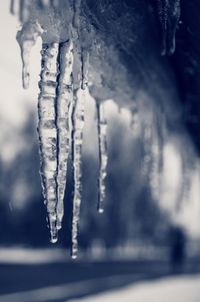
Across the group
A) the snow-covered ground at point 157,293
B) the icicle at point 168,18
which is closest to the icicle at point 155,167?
the icicle at point 168,18

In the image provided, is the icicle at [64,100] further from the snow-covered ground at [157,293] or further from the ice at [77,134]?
the snow-covered ground at [157,293]

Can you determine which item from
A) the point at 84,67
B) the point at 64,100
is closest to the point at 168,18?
the point at 84,67

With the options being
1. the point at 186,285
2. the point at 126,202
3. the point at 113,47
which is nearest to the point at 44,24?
the point at 113,47

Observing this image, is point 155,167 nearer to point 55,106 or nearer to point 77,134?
point 77,134

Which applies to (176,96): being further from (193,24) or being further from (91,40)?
(91,40)

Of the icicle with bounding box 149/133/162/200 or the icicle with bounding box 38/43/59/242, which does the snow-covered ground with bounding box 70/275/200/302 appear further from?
the icicle with bounding box 38/43/59/242

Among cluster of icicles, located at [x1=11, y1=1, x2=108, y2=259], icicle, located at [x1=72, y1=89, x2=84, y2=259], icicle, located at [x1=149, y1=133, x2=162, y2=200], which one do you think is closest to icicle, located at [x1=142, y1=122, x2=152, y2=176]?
icicle, located at [x1=149, y1=133, x2=162, y2=200]
